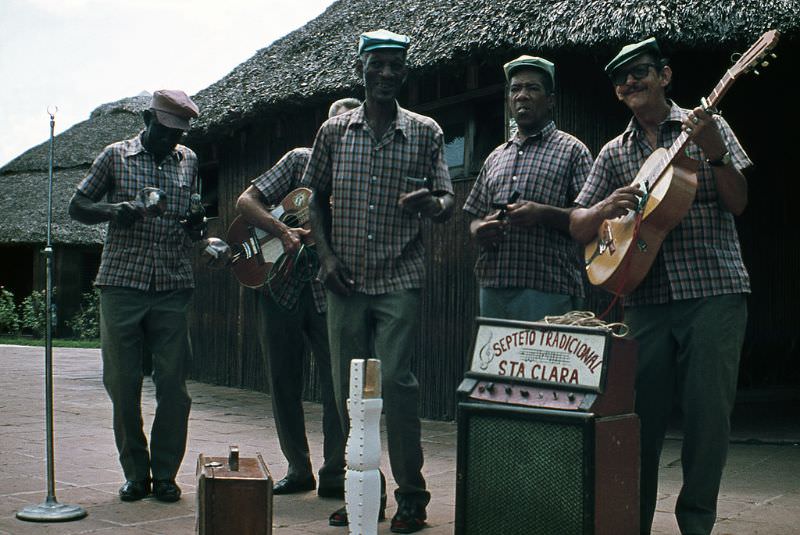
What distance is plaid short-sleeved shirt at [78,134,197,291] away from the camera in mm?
5016

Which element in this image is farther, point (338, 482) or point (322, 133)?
point (338, 482)

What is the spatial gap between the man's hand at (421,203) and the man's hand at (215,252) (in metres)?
1.36

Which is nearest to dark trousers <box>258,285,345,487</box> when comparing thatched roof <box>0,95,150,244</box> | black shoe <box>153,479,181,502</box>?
black shoe <box>153,479,181,502</box>

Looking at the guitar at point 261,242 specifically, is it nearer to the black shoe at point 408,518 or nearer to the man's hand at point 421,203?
the man's hand at point 421,203

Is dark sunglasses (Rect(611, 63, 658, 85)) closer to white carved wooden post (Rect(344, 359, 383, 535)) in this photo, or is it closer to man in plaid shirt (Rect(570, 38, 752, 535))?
man in plaid shirt (Rect(570, 38, 752, 535))

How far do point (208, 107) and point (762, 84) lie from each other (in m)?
5.86

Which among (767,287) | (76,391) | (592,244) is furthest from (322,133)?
(76,391)

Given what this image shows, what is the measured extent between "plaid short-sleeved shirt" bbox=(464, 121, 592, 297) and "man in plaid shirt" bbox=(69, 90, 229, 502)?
5.36 ft

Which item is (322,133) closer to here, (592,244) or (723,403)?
(592,244)

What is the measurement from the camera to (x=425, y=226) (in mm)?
8359

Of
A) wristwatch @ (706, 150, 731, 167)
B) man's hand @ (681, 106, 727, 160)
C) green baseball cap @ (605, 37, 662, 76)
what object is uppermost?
green baseball cap @ (605, 37, 662, 76)

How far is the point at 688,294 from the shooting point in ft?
12.3

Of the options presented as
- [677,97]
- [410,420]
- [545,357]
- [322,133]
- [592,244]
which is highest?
[677,97]

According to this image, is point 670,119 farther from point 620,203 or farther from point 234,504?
point 234,504
